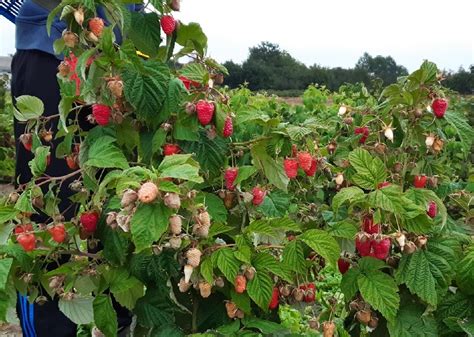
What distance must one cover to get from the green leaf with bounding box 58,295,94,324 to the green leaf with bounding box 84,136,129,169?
349mm

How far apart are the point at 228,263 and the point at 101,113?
41 cm

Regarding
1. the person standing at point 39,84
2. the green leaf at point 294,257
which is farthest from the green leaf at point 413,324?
the person standing at point 39,84

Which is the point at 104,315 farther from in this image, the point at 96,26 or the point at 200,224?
the point at 96,26

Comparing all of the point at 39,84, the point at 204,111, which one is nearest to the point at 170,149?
the point at 204,111

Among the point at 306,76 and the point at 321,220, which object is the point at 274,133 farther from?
the point at 306,76

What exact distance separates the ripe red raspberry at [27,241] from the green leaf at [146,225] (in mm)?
389

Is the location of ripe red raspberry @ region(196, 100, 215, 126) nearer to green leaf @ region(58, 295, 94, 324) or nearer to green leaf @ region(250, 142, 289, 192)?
green leaf @ region(250, 142, 289, 192)

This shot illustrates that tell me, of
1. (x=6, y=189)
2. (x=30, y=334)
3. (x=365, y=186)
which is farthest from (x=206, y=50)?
(x=6, y=189)

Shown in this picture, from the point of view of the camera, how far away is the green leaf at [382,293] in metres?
1.41

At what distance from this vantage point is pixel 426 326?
1.49 metres

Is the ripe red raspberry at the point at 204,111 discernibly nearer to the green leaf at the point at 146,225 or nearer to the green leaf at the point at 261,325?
the green leaf at the point at 146,225

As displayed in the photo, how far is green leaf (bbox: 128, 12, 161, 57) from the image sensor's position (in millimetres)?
1500

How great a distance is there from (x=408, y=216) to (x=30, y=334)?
4.99ft

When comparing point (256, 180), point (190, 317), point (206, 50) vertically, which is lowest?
point (190, 317)
